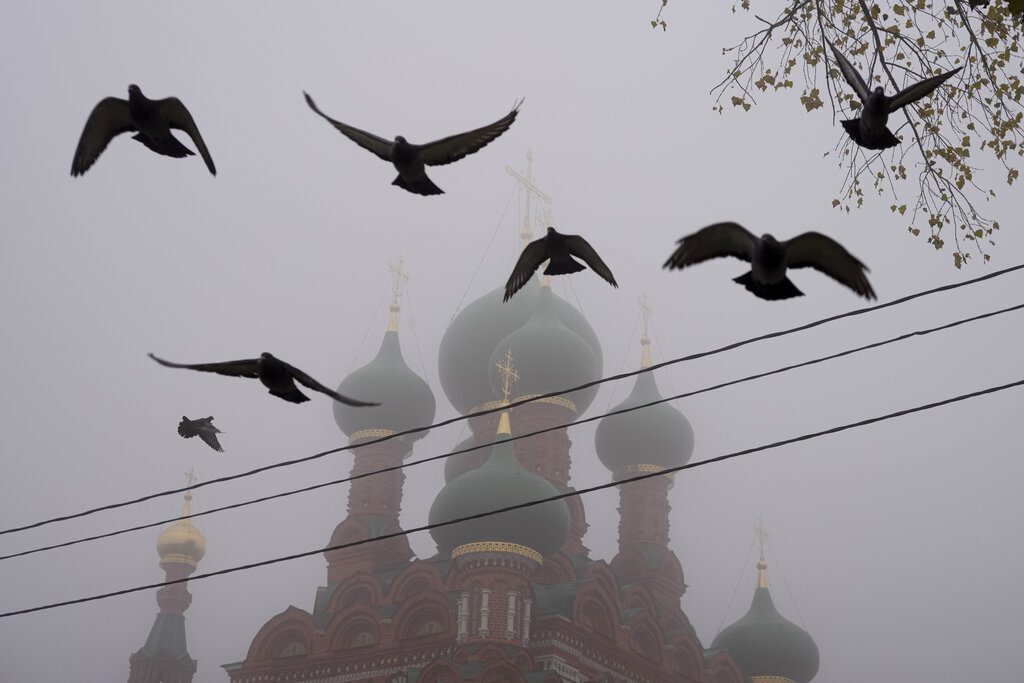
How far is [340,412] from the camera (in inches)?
1316

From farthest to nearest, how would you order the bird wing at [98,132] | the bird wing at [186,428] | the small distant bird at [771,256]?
the bird wing at [186,428] → the bird wing at [98,132] → the small distant bird at [771,256]

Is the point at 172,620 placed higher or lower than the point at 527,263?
higher

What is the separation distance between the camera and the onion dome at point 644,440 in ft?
105

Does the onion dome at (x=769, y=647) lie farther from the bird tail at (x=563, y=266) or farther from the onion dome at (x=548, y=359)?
the bird tail at (x=563, y=266)

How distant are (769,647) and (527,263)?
2458 cm

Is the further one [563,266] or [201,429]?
[201,429]

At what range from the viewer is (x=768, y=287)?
19.0 ft

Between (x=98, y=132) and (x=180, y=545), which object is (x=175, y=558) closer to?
(x=180, y=545)

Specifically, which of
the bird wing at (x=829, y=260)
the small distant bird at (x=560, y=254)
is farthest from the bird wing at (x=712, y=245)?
the small distant bird at (x=560, y=254)

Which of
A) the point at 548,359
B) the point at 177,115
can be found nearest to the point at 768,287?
the point at 177,115

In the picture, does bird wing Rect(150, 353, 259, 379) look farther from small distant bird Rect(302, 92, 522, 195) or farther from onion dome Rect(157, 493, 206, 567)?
onion dome Rect(157, 493, 206, 567)

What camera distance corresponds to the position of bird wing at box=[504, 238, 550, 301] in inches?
284

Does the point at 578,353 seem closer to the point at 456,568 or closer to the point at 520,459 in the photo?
the point at 520,459

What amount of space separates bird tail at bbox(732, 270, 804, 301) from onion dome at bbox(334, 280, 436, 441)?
26858 millimetres
